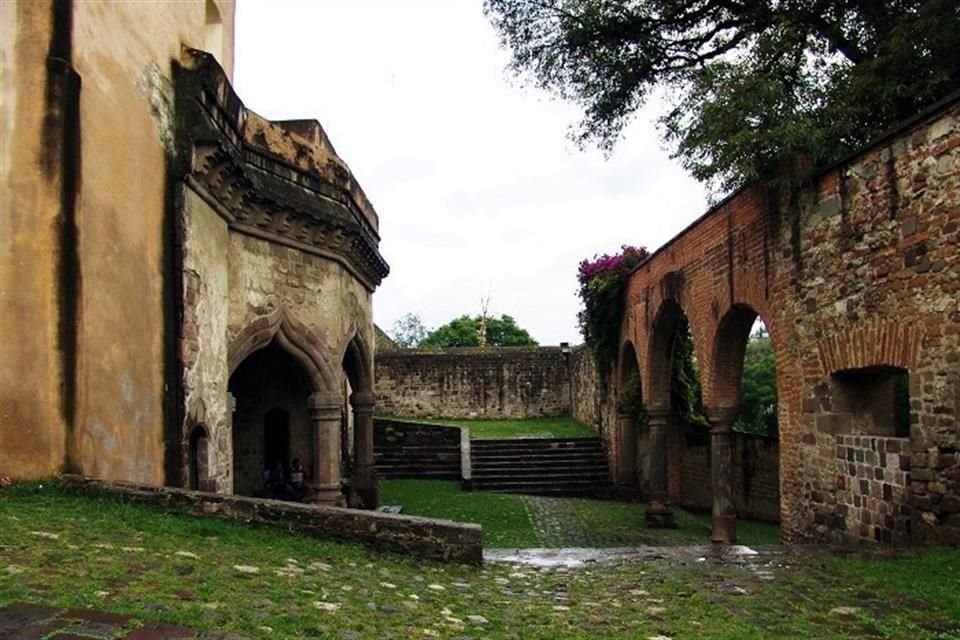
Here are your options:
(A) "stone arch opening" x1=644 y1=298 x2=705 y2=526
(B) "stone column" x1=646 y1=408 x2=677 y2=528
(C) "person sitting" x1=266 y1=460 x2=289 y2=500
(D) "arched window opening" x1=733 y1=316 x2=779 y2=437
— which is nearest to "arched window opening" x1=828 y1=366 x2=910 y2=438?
(A) "stone arch opening" x1=644 y1=298 x2=705 y2=526

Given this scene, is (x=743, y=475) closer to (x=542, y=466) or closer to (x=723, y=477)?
(x=723, y=477)

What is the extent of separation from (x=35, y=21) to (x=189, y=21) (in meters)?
3.04

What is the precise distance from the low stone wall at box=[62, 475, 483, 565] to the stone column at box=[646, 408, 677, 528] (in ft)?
29.8

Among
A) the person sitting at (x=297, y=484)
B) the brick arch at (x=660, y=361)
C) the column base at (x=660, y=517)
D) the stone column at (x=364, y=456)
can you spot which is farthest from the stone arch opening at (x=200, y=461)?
the brick arch at (x=660, y=361)

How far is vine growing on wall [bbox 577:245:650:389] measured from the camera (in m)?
19.2

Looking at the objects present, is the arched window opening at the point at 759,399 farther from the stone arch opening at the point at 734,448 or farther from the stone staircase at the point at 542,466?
the stone arch opening at the point at 734,448

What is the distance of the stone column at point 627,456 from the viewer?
66.7 feet

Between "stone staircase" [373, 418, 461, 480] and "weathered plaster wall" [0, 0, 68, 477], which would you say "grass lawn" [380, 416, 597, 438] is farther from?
"weathered plaster wall" [0, 0, 68, 477]

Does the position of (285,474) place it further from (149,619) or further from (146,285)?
(149,619)

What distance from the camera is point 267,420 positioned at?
590 inches

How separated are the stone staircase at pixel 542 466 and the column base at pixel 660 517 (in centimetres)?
565

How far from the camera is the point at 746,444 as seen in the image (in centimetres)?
1669

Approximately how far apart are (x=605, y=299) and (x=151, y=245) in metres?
13.3

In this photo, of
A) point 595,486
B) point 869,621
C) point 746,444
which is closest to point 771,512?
point 746,444
